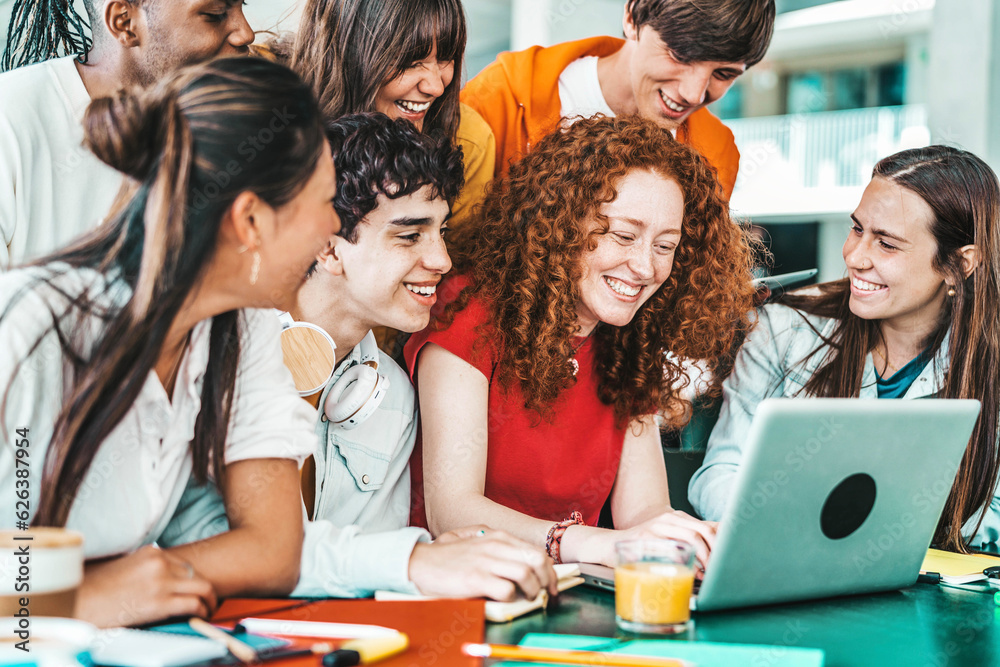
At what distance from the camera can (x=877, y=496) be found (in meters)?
1.15

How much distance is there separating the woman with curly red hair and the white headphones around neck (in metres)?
0.15

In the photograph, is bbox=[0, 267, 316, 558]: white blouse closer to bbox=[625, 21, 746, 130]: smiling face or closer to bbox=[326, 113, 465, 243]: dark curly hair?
bbox=[326, 113, 465, 243]: dark curly hair

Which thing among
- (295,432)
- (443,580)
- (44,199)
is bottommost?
(443,580)

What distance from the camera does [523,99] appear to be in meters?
2.32

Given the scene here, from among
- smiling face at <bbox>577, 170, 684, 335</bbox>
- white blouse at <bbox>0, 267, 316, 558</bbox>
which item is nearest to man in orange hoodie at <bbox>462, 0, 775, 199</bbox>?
smiling face at <bbox>577, 170, 684, 335</bbox>

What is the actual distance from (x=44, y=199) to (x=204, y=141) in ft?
2.48

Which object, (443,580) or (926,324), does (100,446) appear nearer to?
(443,580)

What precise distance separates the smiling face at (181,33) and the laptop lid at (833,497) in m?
1.23

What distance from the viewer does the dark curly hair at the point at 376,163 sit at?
1.63m

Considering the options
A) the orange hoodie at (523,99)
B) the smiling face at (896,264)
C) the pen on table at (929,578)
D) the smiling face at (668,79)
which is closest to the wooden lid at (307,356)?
the orange hoodie at (523,99)

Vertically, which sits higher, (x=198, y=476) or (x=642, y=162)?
(x=642, y=162)

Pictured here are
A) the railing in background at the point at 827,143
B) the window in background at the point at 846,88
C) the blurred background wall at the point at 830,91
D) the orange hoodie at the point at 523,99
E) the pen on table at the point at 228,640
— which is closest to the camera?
the pen on table at the point at 228,640

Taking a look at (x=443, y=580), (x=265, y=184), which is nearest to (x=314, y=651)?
(x=443, y=580)

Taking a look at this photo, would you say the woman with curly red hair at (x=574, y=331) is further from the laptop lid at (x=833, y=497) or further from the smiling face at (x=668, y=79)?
the laptop lid at (x=833, y=497)
